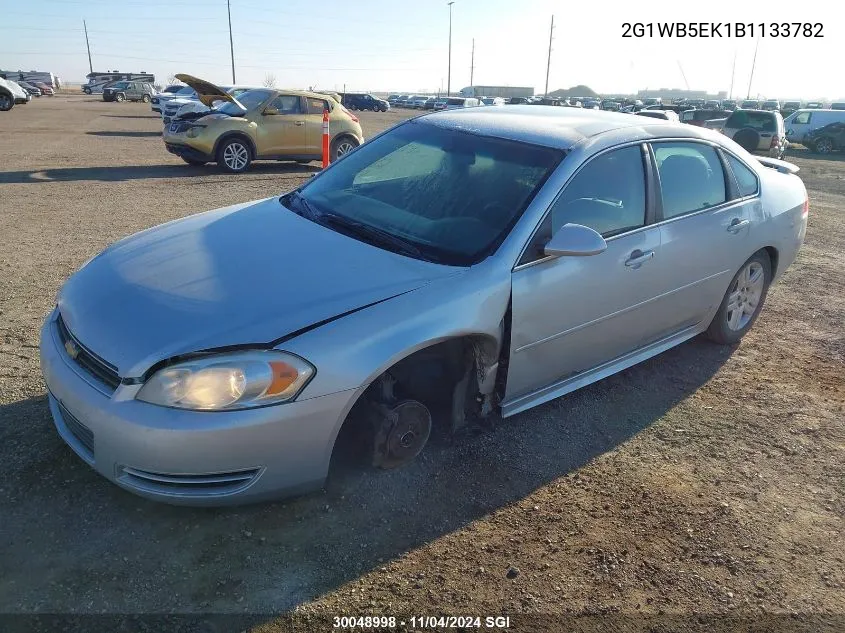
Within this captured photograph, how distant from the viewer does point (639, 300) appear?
11.9ft

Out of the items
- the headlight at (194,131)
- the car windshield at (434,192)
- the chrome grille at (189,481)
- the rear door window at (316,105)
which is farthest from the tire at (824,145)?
the chrome grille at (189,481)

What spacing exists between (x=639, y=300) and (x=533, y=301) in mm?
893

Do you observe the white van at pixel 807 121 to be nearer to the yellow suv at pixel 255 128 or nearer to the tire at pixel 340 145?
the tire at pixel 340 145

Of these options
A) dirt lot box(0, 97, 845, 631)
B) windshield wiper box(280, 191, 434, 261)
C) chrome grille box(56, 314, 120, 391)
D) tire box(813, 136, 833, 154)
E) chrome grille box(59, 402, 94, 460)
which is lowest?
tire box(813, 136, 833, 154)

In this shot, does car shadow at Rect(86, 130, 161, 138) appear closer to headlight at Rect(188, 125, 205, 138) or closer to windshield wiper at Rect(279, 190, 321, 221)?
headlight at Rect(188, 125, 205, 138)

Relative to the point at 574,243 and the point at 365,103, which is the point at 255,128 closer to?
the point at 574,243

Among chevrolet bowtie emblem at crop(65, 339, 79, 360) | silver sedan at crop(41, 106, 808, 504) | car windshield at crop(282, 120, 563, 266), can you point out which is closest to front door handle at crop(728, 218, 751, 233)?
silver sedan at crop(41, 106, 808, 504)

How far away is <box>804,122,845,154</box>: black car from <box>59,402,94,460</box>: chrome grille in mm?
29264

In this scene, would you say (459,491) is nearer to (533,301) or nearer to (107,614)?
(533,301)

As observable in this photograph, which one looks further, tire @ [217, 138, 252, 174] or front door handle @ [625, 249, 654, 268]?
tire @ [217, 138, 252, 174]

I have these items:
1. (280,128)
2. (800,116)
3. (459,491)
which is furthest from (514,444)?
(800,116)

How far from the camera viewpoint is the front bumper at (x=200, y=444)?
2.34 m

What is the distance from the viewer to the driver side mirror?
3.00 m

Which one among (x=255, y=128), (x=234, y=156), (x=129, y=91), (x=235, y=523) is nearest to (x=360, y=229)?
(x=235, y=523)
